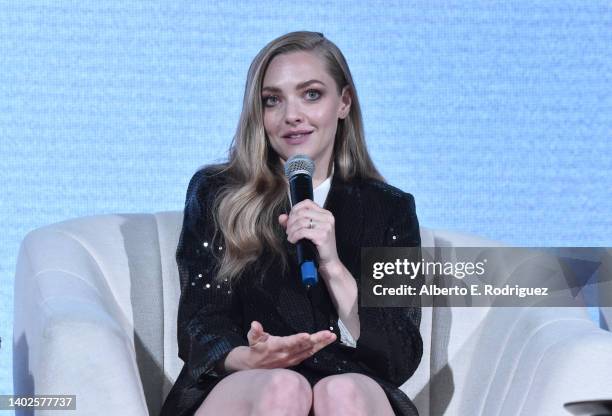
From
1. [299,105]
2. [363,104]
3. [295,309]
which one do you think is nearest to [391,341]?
[295,309]

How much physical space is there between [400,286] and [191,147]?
2.45 feet

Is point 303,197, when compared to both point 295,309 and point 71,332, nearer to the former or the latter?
point 295,309

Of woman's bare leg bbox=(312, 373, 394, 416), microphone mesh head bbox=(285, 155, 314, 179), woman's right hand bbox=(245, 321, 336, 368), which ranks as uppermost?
microphone mesh head bbox=(285, 155, 314, 179)

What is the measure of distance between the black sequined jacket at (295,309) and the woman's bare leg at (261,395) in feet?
0.40

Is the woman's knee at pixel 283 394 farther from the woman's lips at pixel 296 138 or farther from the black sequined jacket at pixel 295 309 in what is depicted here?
the woman's lips at pixel 296 138

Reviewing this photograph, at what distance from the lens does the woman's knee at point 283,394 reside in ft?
6.22

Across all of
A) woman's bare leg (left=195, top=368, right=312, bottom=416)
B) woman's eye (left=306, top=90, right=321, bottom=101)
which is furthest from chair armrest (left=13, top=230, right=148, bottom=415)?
woman's eye (left=306, top=90, right=321, bottom=101)

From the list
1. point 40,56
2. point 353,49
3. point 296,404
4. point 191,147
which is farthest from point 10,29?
point 296,404

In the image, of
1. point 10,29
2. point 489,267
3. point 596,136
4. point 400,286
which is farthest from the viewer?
point 596,136

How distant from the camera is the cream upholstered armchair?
1991mm

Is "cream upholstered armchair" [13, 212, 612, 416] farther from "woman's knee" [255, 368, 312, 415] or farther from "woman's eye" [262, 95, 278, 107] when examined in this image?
"woman's eye" [262, 95, 278, 107]

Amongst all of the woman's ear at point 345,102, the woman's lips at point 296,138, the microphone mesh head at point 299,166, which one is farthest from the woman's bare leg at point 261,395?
the woman's ear at point 345,102

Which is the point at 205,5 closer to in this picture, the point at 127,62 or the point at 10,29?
the point at 127,62

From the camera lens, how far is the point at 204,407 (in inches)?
79.4
